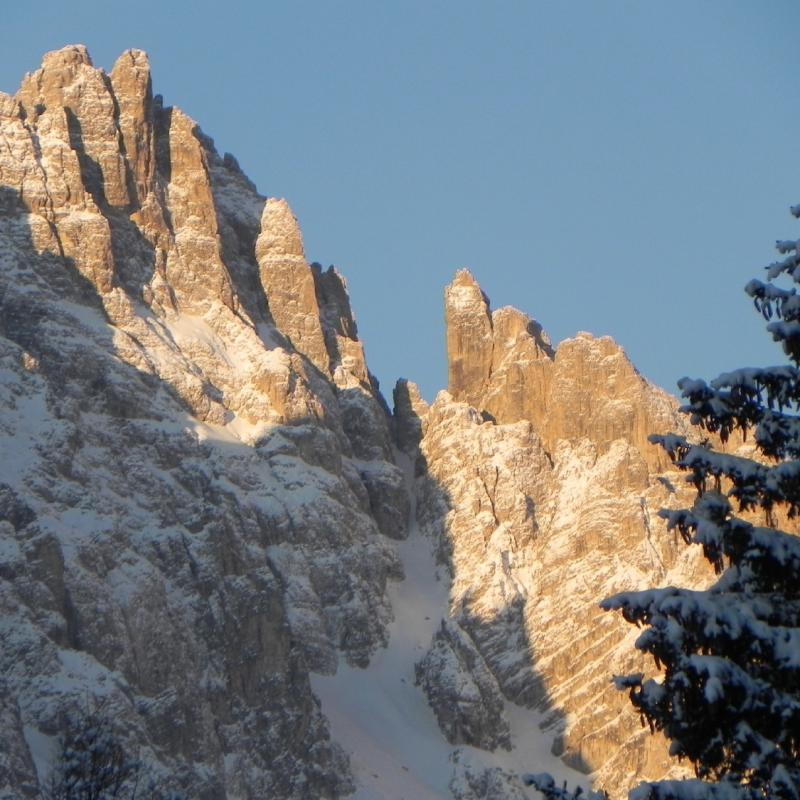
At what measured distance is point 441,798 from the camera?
16725cm

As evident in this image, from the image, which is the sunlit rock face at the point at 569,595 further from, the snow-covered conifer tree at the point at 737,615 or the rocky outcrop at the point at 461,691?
the snow-covered conifer tree at the point at 737,615

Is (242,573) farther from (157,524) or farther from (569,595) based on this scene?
(569,595)

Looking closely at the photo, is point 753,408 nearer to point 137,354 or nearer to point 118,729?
point 118,729

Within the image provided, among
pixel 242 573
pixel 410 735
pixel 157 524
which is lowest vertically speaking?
pixel 410 735

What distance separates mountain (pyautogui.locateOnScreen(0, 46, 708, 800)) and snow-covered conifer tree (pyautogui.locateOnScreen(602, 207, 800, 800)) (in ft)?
363

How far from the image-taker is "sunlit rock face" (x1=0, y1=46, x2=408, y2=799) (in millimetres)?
149375

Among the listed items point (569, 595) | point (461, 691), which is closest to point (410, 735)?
point (461, 691)

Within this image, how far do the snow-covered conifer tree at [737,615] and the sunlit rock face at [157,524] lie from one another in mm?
106586

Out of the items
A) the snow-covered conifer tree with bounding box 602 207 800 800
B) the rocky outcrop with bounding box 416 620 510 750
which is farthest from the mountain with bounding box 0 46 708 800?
the snow-covered conifer tree with bounding box 602 207 800 800

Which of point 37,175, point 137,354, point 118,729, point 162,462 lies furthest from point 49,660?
point 37,175

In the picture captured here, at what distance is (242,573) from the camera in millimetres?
168625

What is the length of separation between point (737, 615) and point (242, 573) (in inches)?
5616

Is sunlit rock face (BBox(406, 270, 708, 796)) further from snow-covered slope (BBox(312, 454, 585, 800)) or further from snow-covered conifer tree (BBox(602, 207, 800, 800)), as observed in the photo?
snow-covered conifer tree (BBox(602, 207, 800, 800))

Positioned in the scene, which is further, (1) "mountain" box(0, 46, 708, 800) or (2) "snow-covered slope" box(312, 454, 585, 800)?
(2) "snow-covered slope" box(312, 454, 585, 800)
